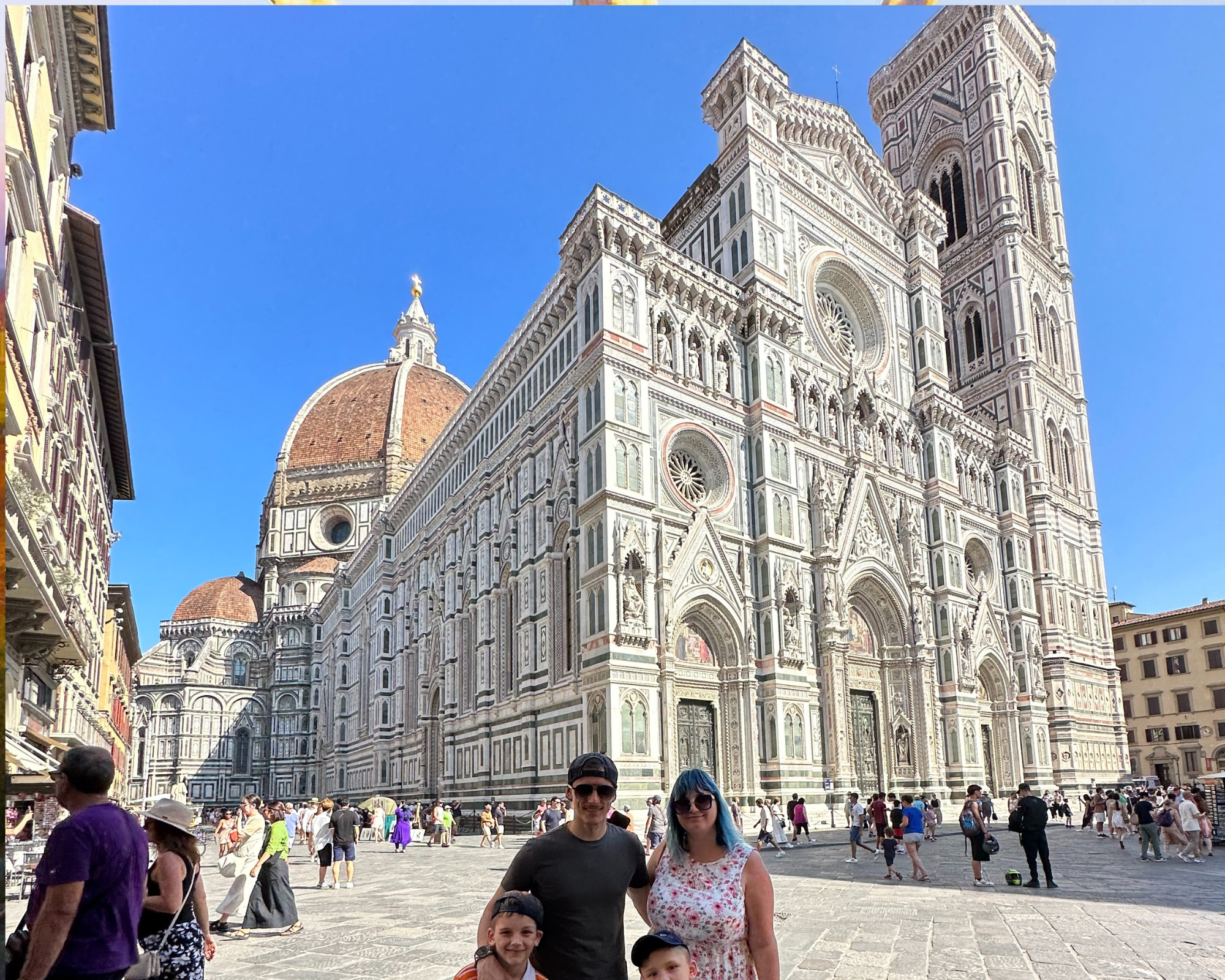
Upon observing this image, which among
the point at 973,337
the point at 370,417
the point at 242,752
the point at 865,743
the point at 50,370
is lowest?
the point at 242,752

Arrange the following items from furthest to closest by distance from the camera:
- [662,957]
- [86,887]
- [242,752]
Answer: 1. [242,752]
2. [86,887]
3. [662,957]

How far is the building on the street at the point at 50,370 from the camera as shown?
14016 millimetres

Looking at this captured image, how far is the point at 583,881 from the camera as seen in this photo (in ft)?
13.4

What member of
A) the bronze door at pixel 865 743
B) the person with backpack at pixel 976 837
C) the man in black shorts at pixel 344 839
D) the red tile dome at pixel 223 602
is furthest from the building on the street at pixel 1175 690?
the red tile dome at pixel 223 602

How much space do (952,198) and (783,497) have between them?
103 feet

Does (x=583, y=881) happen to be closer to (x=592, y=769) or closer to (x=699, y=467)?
(x=592, y=769)

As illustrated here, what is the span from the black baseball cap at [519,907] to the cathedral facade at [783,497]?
A: 22.3 m

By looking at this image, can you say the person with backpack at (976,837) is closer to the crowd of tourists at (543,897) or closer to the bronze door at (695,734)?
the crowd of tourists at (543,897)

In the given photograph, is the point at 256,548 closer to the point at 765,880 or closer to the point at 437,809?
the point at 437,809

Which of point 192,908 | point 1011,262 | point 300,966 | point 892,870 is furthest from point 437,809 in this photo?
point 1011,262

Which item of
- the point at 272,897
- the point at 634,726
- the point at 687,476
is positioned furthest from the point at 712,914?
the point at 687,476

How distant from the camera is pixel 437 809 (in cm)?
2883

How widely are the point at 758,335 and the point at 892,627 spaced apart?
11959 millimetres

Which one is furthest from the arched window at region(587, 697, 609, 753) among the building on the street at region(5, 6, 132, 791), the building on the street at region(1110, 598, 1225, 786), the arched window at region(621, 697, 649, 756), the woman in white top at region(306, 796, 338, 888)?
the building on the street at region(1110, 598, 1225, 786)
